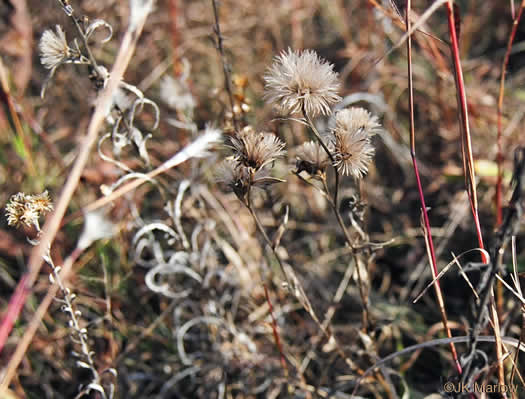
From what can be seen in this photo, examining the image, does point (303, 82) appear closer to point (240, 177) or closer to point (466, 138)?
point (240, 177)

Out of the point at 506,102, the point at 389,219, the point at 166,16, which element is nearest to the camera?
the point at 389,219

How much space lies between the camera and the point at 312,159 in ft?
2.46

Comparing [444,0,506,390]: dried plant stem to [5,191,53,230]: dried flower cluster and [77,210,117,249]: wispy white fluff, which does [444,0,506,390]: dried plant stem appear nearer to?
[77,210,117,249]: wispy white fluff

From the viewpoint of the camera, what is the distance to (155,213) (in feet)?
5.32

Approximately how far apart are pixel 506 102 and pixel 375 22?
564mm

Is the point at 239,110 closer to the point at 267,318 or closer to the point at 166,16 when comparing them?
the point at 267,318

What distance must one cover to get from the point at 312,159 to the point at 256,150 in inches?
4.1

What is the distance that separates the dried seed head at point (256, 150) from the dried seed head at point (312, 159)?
0.06 meters

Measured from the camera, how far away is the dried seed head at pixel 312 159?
75 centimetres

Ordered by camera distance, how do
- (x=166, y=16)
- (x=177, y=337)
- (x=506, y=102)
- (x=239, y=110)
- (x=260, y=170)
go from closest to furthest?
(x=260, y=170) → (x=239, y=110) → (x=177, y=337) → (x=506, y=102) → (x=166, y=16)

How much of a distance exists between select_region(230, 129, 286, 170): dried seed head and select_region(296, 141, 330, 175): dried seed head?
0.18ft

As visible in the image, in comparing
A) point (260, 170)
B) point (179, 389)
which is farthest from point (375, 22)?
point (179, 389)

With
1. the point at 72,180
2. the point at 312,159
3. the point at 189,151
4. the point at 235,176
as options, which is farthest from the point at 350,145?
the point at 72,180

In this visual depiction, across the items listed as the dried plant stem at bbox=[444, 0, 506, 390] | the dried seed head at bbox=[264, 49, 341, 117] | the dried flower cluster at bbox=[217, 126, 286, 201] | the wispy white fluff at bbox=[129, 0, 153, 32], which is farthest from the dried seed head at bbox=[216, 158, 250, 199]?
the dried plant stem at bbox=[444, 0, 506, 390]
